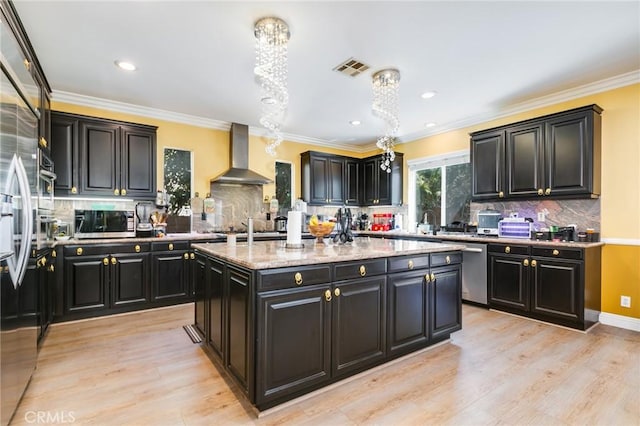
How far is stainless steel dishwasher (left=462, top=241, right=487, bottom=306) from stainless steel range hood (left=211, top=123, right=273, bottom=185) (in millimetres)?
3246

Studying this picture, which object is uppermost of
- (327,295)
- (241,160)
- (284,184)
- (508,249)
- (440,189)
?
(241,160)

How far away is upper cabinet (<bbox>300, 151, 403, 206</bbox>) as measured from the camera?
5934 millimetres

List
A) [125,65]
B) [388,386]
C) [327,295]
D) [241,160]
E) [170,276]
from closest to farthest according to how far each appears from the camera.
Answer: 1. [327,295]
2. [388,386]
3. [125,65]
4. [170,276]
5. [241,160]

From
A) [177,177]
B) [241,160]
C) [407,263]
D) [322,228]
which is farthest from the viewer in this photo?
[241,160]

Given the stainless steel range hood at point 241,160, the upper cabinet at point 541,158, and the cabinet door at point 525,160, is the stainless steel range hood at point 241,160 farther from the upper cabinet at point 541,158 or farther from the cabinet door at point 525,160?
the cabinet door at point 525,160

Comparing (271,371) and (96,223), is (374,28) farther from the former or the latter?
(96,223)

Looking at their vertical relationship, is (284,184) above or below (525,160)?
below

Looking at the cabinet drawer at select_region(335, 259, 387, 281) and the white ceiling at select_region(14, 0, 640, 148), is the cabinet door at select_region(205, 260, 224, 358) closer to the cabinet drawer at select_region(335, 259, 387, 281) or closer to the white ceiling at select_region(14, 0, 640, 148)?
the cabinet drawer at select_region(335, 259, 387, 281)

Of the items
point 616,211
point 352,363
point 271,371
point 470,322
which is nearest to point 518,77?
point 616,211

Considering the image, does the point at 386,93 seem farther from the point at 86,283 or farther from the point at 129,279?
the point at 86,283

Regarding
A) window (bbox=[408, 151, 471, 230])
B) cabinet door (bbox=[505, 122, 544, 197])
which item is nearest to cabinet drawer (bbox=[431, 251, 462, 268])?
cabinet door (bbox=[505, 122, 544, 197])

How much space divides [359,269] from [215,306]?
1172 mm

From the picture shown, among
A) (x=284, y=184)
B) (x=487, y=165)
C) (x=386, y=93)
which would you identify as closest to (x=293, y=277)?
(x=386, y=93)

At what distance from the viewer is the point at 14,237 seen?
70.4 inches
